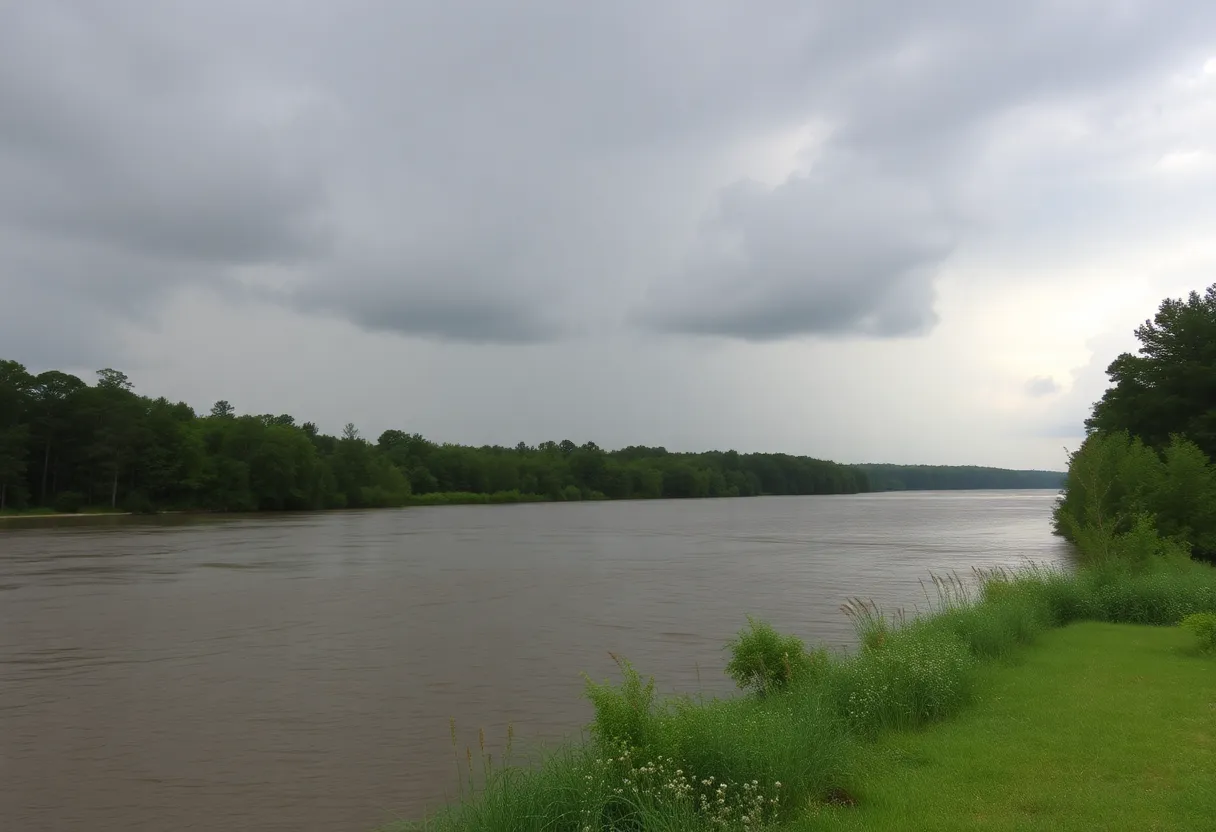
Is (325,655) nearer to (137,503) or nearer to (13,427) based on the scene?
(13,427)

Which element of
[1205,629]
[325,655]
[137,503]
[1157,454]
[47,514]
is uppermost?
[1157,454]

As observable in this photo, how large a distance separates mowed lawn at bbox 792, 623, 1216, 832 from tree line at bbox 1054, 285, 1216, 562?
10942mm

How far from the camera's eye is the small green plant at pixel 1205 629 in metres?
13.8

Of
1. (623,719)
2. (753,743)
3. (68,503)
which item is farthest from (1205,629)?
(68,503)

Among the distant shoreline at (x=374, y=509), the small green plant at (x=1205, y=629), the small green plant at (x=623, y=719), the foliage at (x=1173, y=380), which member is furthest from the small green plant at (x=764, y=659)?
the distant shoreline at (x=374, y=509)

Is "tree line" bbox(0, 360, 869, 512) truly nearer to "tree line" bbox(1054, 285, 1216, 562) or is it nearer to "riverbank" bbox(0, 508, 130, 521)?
"riverbank" bbox(0, 508, 130, 521)

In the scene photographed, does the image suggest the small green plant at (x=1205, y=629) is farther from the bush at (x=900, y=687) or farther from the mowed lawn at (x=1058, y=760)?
the bush at (x=900, y=687)

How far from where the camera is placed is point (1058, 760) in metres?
8.65

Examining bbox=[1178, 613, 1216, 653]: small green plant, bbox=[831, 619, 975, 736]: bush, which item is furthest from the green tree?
bbox=[1178, 613, 1216, 653]: small green plant

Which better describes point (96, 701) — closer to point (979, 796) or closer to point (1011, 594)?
point (979, 796)

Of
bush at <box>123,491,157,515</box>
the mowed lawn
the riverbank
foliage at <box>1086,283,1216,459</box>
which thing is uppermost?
foliage at <box>1086,283,1216,459</box>

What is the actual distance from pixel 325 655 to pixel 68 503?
87416 millimetres

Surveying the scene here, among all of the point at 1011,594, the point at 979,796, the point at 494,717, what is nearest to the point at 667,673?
the point at 494,717

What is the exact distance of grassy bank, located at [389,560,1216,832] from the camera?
24.0 feet
